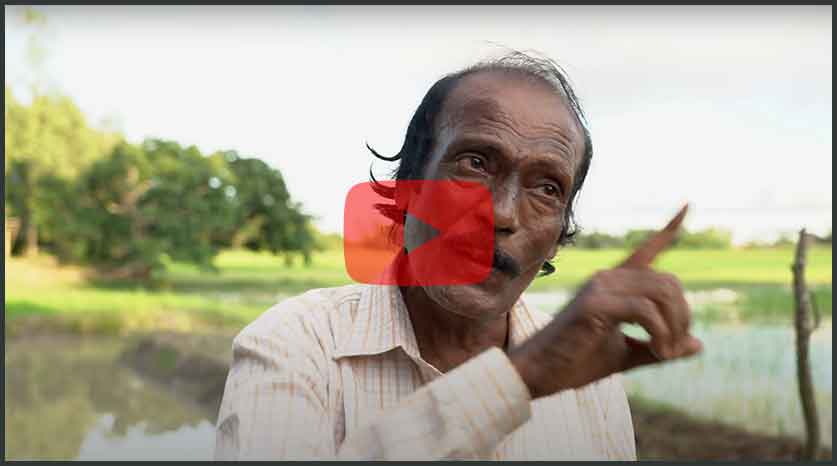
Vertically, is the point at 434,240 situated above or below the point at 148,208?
above

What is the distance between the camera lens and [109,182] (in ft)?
37.5

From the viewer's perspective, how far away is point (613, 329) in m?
0.79

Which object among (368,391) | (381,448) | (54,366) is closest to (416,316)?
(368,391)

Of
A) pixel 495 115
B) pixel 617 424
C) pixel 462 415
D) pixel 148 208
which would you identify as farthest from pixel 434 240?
pixel 148 208

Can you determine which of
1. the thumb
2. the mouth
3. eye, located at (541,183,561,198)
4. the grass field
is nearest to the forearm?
the thumb

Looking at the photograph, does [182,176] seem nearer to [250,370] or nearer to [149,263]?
[149,263]

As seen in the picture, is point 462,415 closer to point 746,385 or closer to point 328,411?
point 328,411

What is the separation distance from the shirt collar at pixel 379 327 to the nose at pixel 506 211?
16cm

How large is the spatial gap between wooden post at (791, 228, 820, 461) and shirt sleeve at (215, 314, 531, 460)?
330 centimetres

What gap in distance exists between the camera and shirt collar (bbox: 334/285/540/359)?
1124 mm

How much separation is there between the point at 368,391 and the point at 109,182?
11435 mm

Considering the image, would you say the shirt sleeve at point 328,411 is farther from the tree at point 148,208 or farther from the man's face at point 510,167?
the tree at point 148,208

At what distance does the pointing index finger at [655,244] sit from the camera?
79 cm

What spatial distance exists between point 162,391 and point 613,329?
8.18 meters
